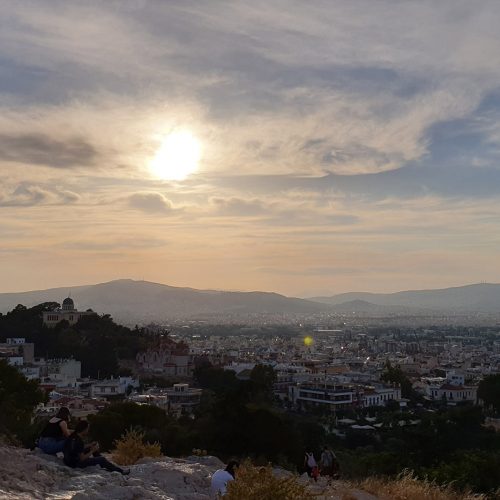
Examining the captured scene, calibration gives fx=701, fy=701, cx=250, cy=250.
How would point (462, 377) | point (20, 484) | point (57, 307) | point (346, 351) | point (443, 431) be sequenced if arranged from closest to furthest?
point (20, 484), point (443, 431), point (57, 307), point (462, 377), point (346, 351)

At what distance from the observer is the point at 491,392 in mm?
46031

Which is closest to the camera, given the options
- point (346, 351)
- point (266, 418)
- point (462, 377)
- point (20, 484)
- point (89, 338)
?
point (20, 484)

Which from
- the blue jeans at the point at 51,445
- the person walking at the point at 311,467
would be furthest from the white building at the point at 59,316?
the blue jeans at the point at 51,445

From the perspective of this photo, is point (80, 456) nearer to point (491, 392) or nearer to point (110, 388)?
point (110, 388)

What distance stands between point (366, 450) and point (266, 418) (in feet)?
45.5

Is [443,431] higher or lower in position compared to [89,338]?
lower

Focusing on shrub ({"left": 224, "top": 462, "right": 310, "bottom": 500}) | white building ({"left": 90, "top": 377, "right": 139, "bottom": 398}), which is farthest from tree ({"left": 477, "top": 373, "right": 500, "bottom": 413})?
shrub ({"left": 224, "top": 462, "right": 310, "bottom": 500})

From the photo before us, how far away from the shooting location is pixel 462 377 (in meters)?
68.7

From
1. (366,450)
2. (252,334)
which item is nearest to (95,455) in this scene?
(366,450)

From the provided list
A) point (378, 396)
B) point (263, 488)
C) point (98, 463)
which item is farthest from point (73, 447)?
point (378, 396)

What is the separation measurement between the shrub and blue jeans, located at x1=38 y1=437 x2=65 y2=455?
311 centimetres

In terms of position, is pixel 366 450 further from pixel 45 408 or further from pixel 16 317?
pixel 16 317

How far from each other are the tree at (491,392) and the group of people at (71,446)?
139 ft

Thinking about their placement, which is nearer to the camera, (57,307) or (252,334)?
(57,307)
